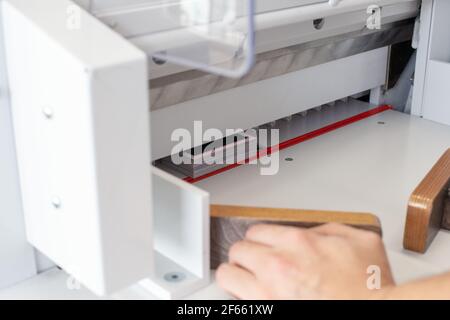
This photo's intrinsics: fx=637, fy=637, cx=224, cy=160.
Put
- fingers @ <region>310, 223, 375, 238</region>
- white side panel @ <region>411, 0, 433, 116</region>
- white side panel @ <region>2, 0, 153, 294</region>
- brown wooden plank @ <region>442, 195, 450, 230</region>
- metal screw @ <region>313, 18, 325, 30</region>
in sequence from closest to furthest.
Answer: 1. white side panel @ <region>2, 0, 153, 294</region>
2. fingers @ <region>310, 223, 375, 238</region>
3. brown wooden plank @ <region>442, 195, 450, 230</region>
4. metal screw @ <region>313, 18, 325, 30</region>
5. white side panel @ <region>411, 0, 433, 116</region>

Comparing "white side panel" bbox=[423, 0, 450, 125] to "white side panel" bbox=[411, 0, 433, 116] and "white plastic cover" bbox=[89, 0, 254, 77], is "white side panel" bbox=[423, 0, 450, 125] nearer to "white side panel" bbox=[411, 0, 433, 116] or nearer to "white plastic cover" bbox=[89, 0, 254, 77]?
"white side panel" bbox=[411, 0, 433, 116]

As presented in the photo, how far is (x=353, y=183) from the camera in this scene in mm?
1085

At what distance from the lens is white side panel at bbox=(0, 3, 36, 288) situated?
2.48 ft

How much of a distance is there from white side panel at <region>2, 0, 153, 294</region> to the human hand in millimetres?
111

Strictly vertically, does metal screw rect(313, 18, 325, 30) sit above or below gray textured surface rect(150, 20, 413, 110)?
above

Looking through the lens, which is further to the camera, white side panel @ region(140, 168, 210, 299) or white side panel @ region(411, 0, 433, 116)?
white side panel @ region(411, 0, 433, 116)

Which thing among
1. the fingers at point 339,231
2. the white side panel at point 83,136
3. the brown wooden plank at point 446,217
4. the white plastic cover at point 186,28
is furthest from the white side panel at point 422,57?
the white side panel at point 83,136

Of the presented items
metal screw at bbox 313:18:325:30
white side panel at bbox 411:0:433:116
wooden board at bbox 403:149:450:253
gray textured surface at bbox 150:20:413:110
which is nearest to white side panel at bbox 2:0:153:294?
gray textured surface at bbox 150:20:413:110

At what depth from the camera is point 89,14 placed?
2.35 feet

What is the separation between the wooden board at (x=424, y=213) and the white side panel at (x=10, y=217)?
20.1 inches

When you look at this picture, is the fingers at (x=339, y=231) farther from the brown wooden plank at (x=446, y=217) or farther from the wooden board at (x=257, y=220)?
the brown wooden plank at (x=446, y=217)

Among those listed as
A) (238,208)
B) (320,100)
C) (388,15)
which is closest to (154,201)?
(238,208)

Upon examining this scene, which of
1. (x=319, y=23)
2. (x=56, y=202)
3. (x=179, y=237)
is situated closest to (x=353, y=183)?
(x=319, y=23)
